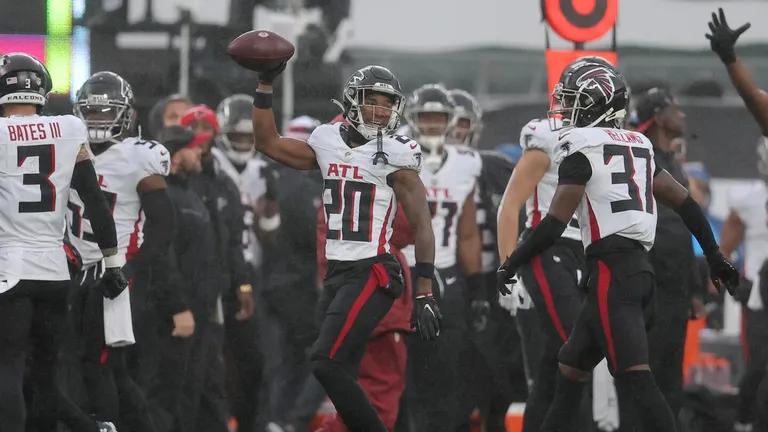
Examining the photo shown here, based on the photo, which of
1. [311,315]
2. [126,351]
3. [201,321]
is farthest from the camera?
[311,315]

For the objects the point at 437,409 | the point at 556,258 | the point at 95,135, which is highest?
the point at 95,135

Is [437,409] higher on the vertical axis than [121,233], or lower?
lower

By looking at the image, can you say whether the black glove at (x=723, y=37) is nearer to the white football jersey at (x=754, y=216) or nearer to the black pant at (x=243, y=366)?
the white football jersey at (x=754, y=216)

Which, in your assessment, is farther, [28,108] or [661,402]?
[28,108]

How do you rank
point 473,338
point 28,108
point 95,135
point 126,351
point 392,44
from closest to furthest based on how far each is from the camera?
point 28,108
point 95,135
point 126,351
point 473,338
point 392,44

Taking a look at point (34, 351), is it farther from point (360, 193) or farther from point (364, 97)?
point (364, 97)

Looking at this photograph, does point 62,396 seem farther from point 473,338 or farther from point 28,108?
point 473,338

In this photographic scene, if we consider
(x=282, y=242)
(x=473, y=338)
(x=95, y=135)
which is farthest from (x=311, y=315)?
(x=95, y=135)

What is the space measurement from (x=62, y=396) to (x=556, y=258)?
2.21m

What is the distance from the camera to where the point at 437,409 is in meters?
7.64

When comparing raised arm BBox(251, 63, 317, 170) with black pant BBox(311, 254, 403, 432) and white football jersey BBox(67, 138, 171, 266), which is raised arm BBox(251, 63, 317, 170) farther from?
white football jersey BBox(67, 138, 171, 266)

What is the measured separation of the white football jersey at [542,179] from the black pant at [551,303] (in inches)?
4.5

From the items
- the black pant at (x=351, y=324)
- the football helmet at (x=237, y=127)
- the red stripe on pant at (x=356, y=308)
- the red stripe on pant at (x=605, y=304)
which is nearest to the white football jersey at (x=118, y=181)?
the black pant at (x=351, y=324)

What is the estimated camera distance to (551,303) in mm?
6945
